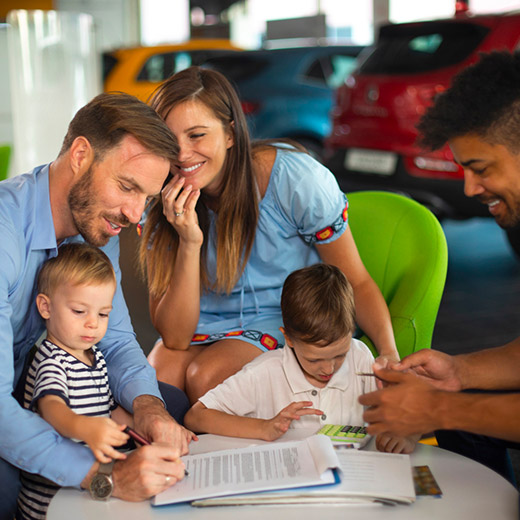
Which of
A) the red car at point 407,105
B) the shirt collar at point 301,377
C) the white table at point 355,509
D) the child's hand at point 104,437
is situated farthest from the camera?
the red car at point 407,105

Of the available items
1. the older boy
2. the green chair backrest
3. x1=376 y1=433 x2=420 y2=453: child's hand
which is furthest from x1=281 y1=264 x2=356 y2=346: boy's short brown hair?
the green chair backrest

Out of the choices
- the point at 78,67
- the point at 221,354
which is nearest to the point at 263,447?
the point at 221,354

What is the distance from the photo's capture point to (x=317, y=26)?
9.44 metres

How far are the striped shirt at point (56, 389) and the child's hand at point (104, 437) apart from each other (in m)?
0.20

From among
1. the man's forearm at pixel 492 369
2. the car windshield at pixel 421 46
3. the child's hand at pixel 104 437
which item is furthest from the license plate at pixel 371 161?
the child's hand at pixel 104 437

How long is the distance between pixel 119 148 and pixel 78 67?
15.5 ft

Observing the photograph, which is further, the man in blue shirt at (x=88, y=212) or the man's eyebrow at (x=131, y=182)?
the man's eyebrow at (x=131, y=182)

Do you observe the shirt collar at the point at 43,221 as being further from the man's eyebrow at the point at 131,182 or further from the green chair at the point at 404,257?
the green chair at the point at 404,257

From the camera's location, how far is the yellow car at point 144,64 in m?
7.49

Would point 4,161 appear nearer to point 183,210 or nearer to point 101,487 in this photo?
point 183,210

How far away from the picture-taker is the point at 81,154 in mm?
1805

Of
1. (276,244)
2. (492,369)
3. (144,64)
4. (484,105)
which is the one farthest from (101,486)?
(144,64)

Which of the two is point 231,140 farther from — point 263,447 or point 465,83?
point 263,447

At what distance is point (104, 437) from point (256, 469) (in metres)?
0.31
